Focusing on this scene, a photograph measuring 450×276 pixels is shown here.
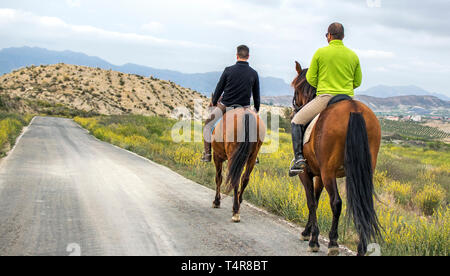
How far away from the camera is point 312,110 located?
18.7 feet

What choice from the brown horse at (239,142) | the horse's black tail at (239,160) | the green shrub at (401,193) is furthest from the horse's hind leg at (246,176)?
the green shrub at (401,193)

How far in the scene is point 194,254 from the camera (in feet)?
16.9

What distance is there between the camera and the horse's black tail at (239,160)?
23.8ft

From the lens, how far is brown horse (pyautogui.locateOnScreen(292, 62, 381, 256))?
486 centimetres

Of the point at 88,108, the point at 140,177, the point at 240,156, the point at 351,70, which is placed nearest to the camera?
the point at 351,70

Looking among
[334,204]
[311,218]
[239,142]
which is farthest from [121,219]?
[334,204]

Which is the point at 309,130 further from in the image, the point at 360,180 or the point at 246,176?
the point at 246,176

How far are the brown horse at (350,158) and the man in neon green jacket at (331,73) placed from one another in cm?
27

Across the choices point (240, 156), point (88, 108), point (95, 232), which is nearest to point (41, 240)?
point (95, 232)

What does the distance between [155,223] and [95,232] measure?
107cm

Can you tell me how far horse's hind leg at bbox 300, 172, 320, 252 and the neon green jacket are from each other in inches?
51.7

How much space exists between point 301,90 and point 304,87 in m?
0.08
